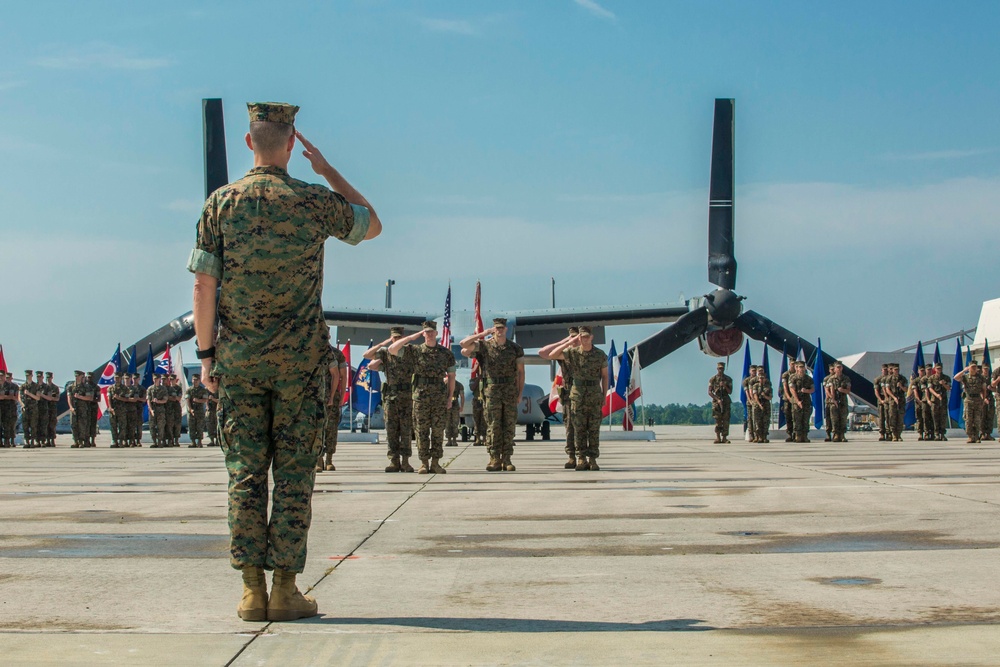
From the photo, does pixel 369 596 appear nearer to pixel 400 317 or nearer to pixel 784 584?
pixel 784 584

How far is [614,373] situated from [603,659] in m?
24.8

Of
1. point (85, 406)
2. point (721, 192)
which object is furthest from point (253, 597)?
point (721, 192)

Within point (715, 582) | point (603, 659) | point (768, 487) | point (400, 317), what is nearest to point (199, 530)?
point (715, 582)

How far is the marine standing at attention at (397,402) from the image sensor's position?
12.5 meters

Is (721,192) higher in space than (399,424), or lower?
higher

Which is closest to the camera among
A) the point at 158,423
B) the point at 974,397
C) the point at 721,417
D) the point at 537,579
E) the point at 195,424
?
the point at 537,579

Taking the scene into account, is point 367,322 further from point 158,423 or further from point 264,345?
point 264,345

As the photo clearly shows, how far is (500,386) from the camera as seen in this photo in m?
12.3

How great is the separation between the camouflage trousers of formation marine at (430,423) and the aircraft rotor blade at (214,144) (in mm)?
20393

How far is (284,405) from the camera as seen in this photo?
400 centimetres

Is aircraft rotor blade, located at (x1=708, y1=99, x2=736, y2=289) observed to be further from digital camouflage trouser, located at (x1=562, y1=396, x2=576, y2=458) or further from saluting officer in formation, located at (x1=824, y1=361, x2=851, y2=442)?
digital camouflage trouser, located at (x1=562, y1=396, x2=576, y2=458)

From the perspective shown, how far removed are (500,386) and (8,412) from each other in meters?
16.5

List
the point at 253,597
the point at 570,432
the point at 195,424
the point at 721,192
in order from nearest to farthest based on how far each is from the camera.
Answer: the point at 253,597 → the point at 570,432 → the point at 195,424 → the point at 721,192

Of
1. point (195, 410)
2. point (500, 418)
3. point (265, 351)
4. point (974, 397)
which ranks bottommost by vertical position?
point (195, 410)
